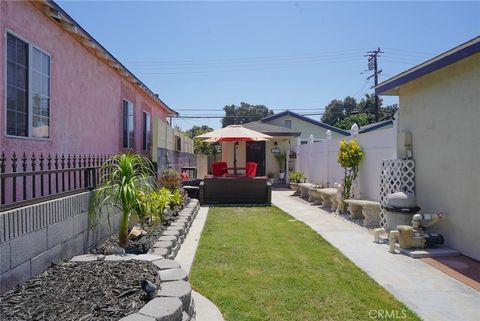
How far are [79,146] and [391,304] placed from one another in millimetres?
6317

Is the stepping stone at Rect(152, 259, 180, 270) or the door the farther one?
the door

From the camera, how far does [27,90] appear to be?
5398 millimetres

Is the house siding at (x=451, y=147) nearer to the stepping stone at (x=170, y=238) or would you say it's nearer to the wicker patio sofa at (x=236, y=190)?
the stepping stone at (x=170, y=238)

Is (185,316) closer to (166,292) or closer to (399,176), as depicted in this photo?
(166,292)

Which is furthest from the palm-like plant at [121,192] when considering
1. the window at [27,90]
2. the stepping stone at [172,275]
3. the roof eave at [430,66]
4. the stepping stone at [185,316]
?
the roof eave at [430,66]

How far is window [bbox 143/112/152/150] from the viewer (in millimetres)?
13125

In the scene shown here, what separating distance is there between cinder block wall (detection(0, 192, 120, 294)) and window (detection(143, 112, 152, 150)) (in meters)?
8.45

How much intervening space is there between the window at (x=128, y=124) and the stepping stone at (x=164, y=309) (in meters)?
8.42

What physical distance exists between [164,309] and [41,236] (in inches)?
64.4

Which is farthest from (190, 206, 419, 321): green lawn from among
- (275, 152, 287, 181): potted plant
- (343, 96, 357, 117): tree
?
(343, 96, 357, 117): tree

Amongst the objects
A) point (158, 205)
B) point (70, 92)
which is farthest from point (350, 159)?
point (70, 92)

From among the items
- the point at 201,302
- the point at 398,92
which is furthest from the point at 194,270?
the point at 398,92

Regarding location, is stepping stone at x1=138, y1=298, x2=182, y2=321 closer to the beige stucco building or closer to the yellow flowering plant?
the beige stucco building

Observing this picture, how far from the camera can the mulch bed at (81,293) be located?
2.79m
